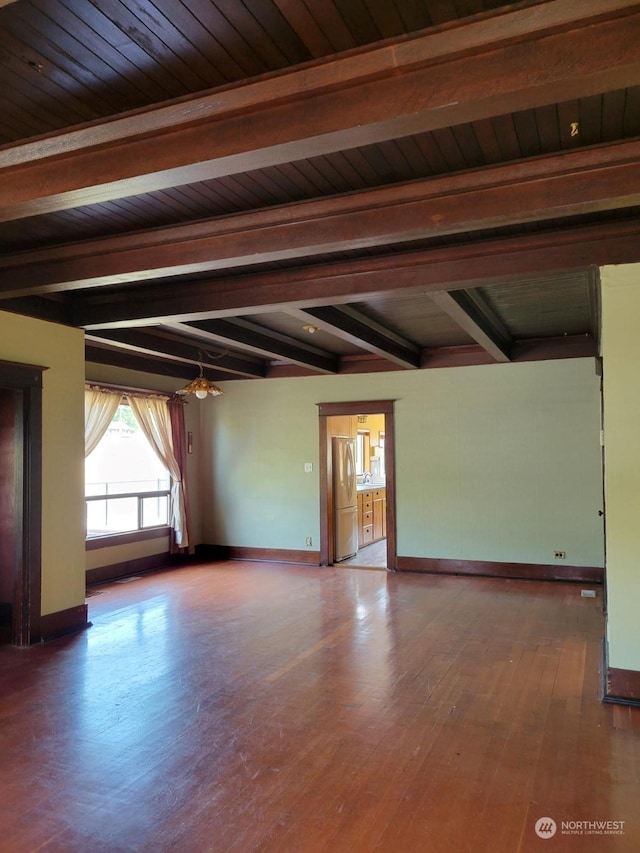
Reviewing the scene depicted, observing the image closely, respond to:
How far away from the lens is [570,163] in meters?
2.75

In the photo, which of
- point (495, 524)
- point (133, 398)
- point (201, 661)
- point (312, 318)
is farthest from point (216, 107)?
point (495, 524)

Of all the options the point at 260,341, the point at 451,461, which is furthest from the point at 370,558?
the point at 260,341

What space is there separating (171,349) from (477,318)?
11.2ft

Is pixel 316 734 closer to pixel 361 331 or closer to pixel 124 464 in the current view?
pixel 361 331

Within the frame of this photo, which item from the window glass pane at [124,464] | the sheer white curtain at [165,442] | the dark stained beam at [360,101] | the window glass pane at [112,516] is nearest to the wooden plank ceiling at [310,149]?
the dark stained beam at [360,101]

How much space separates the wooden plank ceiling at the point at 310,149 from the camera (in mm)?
1888

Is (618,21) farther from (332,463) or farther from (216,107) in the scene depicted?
(332,463)

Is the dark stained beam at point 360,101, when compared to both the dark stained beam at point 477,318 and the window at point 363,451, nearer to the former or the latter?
the dark stained beam at point 477,318

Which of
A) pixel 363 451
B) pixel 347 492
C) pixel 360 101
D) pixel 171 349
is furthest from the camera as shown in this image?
pixel 363 451

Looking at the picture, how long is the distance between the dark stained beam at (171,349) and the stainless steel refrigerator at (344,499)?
1.62m

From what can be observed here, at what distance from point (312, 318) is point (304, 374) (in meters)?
3.42

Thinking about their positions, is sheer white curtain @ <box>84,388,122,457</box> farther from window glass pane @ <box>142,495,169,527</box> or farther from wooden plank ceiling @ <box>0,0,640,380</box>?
wooden plank ceiling @ <box>0,0,640,380</box>

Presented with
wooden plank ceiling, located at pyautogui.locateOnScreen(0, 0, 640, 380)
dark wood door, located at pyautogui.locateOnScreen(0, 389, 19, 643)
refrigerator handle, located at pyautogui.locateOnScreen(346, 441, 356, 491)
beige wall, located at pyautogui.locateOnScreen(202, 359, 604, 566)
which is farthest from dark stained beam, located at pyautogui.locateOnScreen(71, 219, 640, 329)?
refrigerator handle, located at pyautogui.locateOnScreen(346, 441, 356, 491)

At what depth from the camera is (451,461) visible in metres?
7.43
